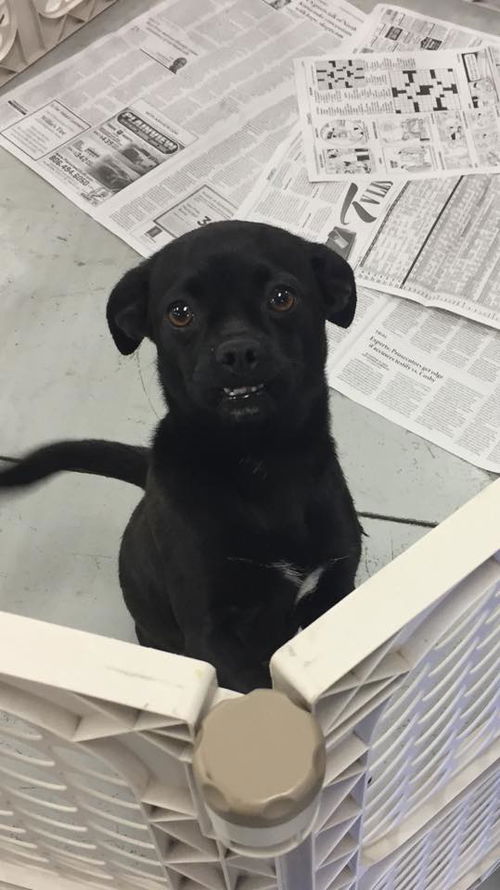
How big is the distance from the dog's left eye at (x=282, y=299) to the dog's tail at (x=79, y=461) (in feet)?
0.93

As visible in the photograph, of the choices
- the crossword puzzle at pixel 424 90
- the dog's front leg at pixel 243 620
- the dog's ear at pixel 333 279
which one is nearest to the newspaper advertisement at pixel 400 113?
the crossword puzzle at pixel 424 90

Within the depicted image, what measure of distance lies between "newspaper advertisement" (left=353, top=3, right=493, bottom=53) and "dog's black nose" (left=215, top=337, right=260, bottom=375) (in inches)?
43.6

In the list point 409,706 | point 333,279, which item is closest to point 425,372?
point 333,279

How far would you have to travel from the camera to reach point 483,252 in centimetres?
137

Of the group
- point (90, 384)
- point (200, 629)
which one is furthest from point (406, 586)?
point (90, 384)

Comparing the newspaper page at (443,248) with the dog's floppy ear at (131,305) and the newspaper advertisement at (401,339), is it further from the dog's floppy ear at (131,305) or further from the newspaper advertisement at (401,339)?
the dog's floppy ear at (131,305)

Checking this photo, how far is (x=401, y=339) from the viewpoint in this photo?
1337 mm

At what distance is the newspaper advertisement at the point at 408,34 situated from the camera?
1.59 m

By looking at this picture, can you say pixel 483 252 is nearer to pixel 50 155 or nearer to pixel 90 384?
pixel 90 384

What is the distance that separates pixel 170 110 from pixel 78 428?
0.67 metres

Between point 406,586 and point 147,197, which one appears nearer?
point 406,586

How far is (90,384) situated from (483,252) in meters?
0.67

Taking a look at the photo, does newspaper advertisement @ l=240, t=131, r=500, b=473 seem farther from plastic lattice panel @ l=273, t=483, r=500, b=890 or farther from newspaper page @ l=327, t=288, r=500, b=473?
plastic lattice panel @ l=273, t=483, r=500, b=890

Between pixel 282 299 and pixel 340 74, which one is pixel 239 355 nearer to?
pixel 282 299
